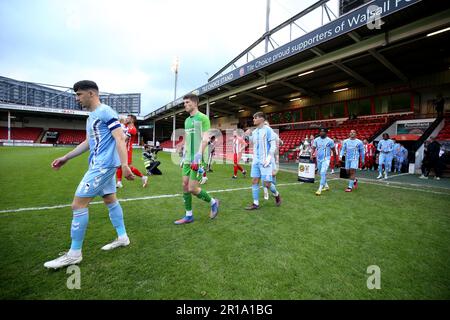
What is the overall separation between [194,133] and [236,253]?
1958 millimetres

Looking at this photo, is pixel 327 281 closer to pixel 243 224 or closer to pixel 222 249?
pixel 222 249

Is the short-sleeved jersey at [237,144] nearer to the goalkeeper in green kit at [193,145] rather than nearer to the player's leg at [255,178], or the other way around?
the player's leg at [255,178]

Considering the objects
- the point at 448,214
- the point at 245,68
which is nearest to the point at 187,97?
the point at 448,214

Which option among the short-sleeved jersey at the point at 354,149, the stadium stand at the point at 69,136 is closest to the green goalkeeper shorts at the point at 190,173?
the short-sleeved jersey at the point at 354,149

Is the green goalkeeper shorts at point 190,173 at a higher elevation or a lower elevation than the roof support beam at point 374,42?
lower

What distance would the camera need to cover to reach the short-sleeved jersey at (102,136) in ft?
7.88

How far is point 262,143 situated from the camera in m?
4.52

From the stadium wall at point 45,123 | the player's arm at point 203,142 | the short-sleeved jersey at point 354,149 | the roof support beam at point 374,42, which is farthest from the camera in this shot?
the stadium wall at point 45,123

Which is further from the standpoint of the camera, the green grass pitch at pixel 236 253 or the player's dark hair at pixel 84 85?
the player's dark hair at pixel 84 85

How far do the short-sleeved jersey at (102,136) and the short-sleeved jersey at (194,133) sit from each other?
132 centimetres

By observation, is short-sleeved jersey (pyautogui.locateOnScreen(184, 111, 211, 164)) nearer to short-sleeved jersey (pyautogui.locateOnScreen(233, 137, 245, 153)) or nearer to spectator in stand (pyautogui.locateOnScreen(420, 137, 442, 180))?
short-sleeved jersey (pyautogui.locateOnScreen(233, 137, 245, 153))

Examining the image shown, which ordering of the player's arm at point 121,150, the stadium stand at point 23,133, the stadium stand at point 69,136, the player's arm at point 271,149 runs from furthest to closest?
the stadium stand at point 69,136 < the stadium stand at point 23,133 < the player's arm at point 271,149 < the player's arm at point 121,150

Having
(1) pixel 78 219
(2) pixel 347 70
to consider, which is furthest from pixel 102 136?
(2) pixel 347 70
